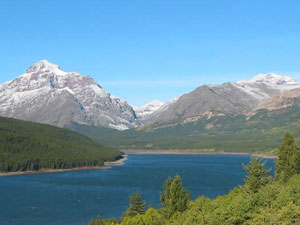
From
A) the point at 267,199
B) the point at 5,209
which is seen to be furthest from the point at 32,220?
the point at 267,199

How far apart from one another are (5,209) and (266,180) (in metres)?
112

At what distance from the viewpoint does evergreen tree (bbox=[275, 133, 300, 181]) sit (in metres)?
102

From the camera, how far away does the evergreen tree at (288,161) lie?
102 m

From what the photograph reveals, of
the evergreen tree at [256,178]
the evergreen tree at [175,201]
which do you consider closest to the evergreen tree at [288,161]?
the evergreen tree at [256,178]

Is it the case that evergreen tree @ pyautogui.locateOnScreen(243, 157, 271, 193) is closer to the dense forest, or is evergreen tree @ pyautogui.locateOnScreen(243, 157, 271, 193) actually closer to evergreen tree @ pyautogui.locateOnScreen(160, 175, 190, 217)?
the dense forest

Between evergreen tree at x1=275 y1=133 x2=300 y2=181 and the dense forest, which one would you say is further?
evergreen tree at x1=275 y1=133 x2=300 y2=181

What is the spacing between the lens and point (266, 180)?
295 ft

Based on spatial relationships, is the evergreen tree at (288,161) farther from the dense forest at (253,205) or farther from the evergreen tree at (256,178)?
the evergreen tree at (256,178)

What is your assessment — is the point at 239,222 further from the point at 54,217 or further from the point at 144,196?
the point at 144,196

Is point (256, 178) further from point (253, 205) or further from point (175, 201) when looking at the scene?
point (253, 205)

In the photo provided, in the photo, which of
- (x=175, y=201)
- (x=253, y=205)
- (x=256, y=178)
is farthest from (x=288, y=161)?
(x=253, y=205)

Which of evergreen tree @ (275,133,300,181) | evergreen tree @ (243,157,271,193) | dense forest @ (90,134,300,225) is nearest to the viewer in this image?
dense forest @ (90,134,300,225)

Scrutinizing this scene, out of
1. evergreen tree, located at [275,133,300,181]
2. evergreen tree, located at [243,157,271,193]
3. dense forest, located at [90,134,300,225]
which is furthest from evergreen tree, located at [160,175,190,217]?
evergreen tree, located at [275,133,300,181]

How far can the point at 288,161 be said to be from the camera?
4070 inches
